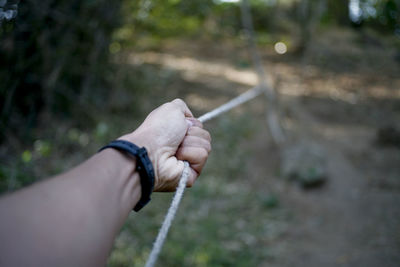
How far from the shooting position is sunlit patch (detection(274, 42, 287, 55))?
25.4ft

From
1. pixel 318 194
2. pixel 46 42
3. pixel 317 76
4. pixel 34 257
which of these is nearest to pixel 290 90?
pixel 317 76

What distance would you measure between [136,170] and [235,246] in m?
2.19

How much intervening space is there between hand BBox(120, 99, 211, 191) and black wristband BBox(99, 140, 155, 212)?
0.08m

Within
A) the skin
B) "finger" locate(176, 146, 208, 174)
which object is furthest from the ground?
the skin

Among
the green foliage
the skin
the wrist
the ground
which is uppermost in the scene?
the skin

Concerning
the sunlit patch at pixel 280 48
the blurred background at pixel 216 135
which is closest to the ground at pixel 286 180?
the blurred background at pixel 216 135

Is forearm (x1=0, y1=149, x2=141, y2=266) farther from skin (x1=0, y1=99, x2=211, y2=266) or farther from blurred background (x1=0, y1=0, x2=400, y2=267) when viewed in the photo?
blurred background (x1=0, y1=0, x2=400, y2=267)

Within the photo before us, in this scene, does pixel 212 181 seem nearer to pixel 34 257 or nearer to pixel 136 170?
pixel 136 170

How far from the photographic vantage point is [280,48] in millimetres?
7824

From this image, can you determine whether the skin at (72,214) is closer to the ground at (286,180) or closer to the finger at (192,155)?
the finger at (192,155)

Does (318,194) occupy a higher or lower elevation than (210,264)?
lower

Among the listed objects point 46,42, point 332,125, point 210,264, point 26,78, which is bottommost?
point 332,125

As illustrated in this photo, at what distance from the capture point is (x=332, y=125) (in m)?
5.12

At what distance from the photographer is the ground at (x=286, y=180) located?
2729mm
